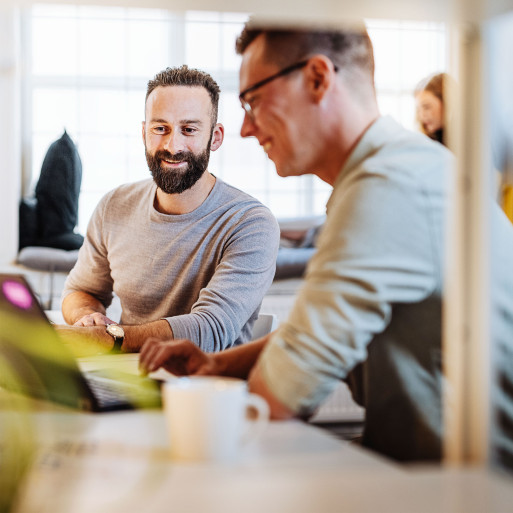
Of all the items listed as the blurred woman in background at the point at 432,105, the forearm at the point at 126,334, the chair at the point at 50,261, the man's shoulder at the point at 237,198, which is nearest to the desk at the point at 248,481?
the forearm at the point at 126,334

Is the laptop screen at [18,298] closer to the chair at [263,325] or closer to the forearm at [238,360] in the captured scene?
the forearm at [238,360]

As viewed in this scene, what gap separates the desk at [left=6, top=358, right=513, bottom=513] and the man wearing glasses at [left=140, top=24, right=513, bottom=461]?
0.12 m

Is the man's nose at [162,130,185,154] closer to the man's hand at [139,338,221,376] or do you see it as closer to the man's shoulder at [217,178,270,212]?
the man's shoulder at [217,178,270,212]

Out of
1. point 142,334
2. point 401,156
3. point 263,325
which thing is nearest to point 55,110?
point 263,325

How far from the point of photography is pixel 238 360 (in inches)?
50.8

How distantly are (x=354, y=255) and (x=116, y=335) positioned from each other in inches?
36.9

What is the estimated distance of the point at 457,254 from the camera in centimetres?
53

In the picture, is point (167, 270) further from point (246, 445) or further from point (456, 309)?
point (456, 309)

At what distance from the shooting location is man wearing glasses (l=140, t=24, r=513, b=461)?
88cm

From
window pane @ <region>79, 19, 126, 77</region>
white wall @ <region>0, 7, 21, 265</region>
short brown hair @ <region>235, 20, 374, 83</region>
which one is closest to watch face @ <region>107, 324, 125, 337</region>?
short brown hair @ <region>235, 20, 374, 83</region>

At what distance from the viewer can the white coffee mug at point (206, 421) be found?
26.8 inches

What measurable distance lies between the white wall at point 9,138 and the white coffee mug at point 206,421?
3.38 metres

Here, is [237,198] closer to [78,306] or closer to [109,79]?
[78,306]

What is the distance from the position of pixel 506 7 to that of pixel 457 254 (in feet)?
0.55
